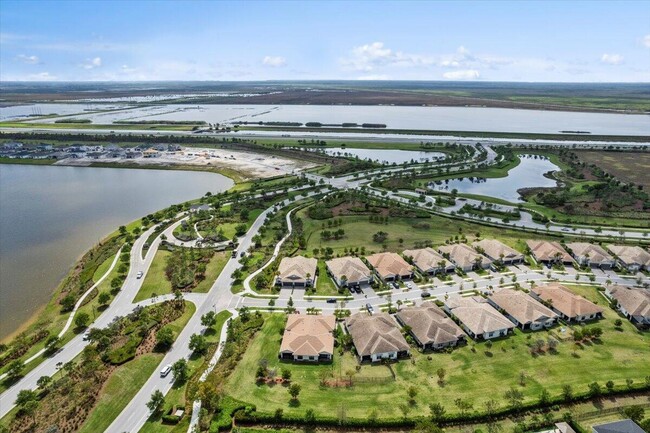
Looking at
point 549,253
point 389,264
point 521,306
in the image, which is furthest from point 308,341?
point 549,253

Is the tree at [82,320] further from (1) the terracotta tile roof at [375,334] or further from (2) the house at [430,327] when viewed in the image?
(2) the house at [430,327]

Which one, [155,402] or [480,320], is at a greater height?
[480,320]

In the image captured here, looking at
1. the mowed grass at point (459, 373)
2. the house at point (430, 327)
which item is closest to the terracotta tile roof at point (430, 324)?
the house at point (430, 327)

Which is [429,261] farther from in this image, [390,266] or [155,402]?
[155,402]

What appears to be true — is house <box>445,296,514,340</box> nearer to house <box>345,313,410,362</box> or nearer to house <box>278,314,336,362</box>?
house <box>345,313,410,362</box>

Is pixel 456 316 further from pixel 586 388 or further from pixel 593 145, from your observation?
pixel 593 145

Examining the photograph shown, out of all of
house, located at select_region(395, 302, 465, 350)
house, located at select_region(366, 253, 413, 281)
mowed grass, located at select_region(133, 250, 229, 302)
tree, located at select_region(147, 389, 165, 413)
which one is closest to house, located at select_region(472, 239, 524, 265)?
house, located at select_region(366, 253, 413, 281)
